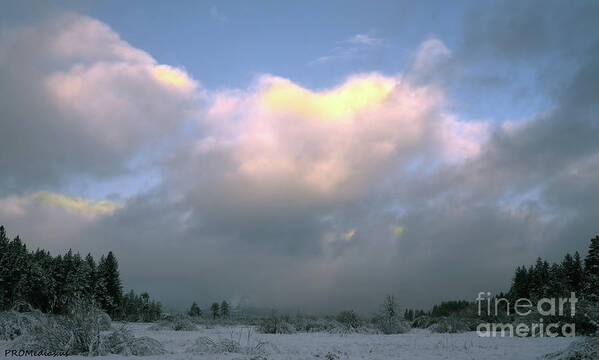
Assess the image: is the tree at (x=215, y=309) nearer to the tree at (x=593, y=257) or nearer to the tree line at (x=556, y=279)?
the tree line at (x=556, y=279)

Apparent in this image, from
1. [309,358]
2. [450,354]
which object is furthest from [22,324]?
[450,354]

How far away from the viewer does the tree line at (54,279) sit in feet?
193

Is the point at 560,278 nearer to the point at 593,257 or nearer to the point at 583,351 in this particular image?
the point at 593,257

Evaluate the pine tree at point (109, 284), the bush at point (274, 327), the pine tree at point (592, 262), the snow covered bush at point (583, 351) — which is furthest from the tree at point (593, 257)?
the pine tree at point (109, 284)

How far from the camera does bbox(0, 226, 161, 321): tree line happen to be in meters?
58.9

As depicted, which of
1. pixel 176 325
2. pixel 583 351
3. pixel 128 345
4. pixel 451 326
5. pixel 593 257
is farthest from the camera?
pixel 593 257

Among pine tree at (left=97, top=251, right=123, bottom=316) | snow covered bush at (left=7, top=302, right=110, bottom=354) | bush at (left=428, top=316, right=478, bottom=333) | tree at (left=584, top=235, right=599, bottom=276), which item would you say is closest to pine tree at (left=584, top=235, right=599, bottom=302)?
tree at (left=584, top=235, right=599, bottom=276)

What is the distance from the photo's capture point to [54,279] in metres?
65.0

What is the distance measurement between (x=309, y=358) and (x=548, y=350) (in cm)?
1069

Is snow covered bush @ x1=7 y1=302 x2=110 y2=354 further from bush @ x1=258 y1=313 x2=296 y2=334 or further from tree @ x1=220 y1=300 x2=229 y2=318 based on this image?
tree @ x1=220 y1=300 x2=229 y2=318

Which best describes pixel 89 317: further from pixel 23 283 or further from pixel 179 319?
pixel 23 283

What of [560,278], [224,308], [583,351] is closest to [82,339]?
[583,351]

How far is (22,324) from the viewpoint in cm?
2205

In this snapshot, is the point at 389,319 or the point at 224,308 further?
the point at 224,308
